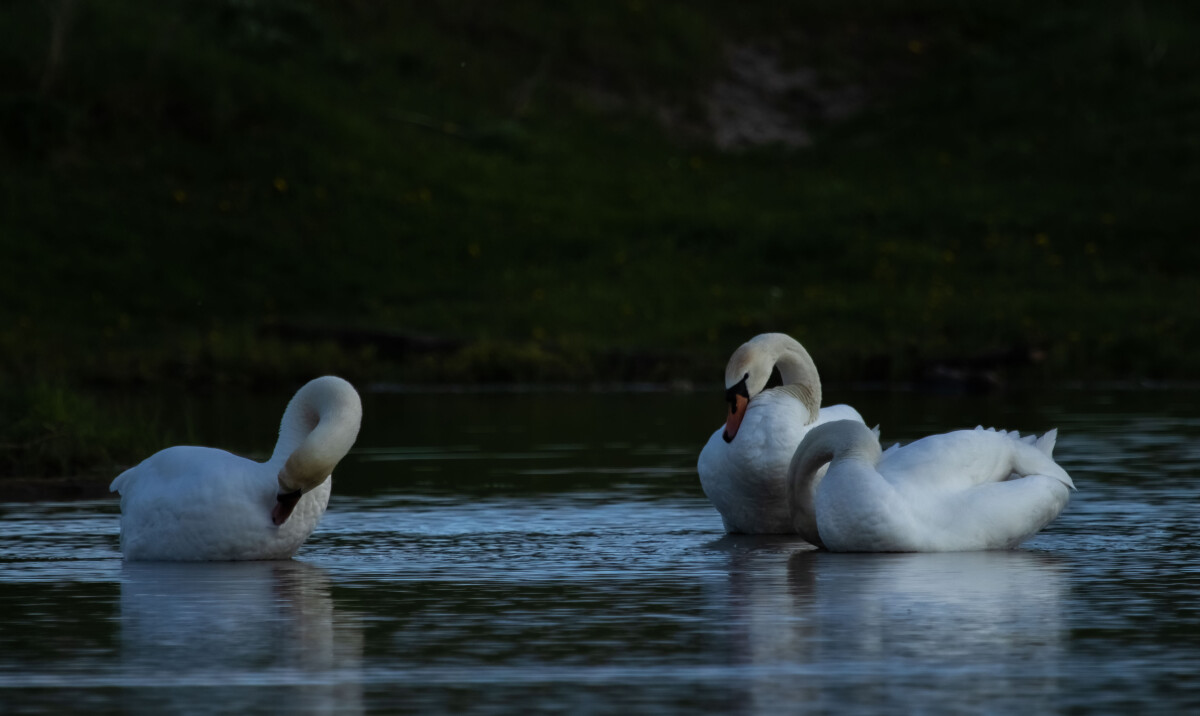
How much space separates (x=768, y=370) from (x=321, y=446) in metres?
3.30

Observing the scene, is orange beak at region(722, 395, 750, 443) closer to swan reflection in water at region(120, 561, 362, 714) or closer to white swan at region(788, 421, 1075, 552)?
white swan at region(788, 421, 1075, 552)

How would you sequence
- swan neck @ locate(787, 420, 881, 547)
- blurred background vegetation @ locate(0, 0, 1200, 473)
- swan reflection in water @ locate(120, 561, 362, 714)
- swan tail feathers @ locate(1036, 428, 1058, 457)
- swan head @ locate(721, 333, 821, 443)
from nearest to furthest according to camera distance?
swan reflection in water @ locate(120, 561, 362, 714), swan neck @ locate(787, 420, 881, 547), swan tail feathers @ locate(1036, 428, 1058, 457), swan head @ locate(721, 333, 821, 443), blurred background vegetation @ locate(0, 0, 1200, 473)

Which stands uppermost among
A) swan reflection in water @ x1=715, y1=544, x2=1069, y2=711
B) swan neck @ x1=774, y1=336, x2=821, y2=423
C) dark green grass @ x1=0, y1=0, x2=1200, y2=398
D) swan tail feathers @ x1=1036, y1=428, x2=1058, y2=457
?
dark green grass @ x1=0, y1=0, x2=1200, y2=398

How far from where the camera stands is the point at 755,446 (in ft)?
44.6

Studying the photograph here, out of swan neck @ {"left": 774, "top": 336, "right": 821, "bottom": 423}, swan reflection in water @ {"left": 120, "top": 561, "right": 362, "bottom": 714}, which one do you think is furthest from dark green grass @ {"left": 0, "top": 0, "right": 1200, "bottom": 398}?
swan reflection in water @ {"left": 120, "top": 561, "right": 362, "bottom": 714}

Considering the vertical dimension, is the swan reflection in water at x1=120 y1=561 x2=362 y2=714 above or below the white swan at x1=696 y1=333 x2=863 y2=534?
below

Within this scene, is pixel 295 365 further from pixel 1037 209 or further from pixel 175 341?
pixel 1037 209

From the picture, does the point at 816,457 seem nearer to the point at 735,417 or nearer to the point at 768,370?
the point at 735,417

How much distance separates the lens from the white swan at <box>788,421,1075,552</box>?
40.5 feet

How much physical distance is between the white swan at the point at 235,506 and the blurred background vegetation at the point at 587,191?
1747 cm

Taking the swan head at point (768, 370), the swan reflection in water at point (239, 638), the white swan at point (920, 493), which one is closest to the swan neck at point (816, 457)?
the white swan at point (920, 493)

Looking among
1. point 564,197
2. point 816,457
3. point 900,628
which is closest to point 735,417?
point 816,457

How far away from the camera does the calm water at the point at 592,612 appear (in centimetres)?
830

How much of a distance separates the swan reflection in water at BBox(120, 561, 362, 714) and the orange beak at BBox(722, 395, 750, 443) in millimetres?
2619
